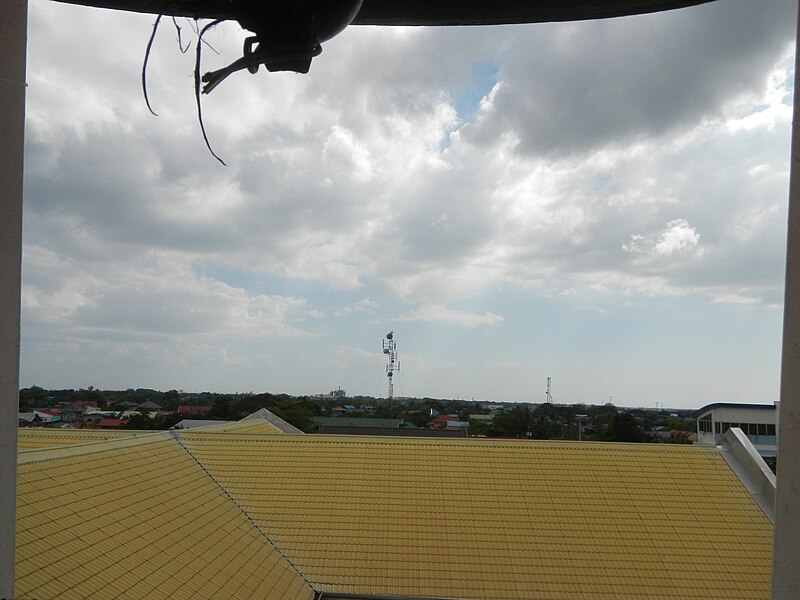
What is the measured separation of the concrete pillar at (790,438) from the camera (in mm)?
1648

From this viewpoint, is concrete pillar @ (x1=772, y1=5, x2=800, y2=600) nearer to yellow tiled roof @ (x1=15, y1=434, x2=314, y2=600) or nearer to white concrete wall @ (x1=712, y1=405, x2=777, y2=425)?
yellow tiled roof @ (x1=15, y1=434, x2=314, y2=600)

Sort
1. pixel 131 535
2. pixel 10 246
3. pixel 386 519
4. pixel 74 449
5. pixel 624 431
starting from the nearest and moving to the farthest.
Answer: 1. pixel 10 246
2. pixel 131 535
3. pixel 74 449
4. pixel 386 519
5. pixel 624 431

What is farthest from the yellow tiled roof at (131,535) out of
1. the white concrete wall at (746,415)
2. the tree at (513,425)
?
the tree at (513,425)

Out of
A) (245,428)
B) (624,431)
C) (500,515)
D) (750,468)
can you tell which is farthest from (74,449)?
(624,431)

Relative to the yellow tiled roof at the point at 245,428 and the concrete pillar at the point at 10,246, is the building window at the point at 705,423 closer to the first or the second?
the yellow tiled roof at the point at 245,428

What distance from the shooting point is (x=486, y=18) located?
7.91 feet

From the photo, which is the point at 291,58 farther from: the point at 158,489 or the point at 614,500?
the point at 614,500

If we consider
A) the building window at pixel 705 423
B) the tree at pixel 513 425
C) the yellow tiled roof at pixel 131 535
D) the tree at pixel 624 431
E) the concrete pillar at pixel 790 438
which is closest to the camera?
the concrete pillar at pixel 790 438

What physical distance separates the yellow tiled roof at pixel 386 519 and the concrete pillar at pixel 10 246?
21.9 feet

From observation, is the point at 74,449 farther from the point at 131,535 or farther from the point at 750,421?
the point at 750,421

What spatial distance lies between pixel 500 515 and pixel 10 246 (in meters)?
13.2

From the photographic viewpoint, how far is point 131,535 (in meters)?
9.41

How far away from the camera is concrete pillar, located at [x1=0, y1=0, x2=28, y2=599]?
68.8 inches

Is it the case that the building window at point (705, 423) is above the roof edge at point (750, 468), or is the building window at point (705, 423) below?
below
